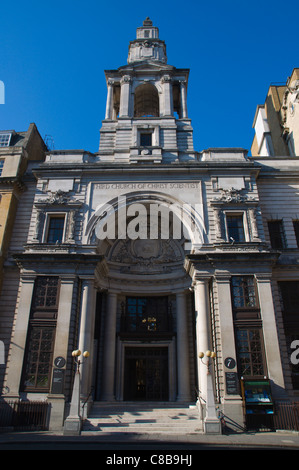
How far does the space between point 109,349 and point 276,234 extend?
46.0ft

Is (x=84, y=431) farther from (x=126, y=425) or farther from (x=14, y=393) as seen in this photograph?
(x=14, y=393)

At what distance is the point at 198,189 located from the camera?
23.0 m

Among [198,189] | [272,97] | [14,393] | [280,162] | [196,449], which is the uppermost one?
[272,97]

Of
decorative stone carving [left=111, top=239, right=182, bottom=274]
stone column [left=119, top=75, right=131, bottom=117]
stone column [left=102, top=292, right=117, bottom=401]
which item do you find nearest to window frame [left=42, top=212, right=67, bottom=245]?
decorative stone carving [left=111, top=239, right=182, bottom=274]

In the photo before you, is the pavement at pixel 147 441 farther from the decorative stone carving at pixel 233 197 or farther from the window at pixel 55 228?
the decorative stone carving at pixel 233 197

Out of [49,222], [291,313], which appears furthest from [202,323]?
[49,222]

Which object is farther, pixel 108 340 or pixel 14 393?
pixel 108 340

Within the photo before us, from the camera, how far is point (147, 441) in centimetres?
1328

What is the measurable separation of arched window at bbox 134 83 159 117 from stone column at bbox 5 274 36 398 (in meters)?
19.6

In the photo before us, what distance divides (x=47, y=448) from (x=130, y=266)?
14.3 m

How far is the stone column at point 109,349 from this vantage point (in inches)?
857

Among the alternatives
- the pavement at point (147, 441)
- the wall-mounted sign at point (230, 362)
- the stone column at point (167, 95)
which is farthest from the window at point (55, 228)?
the wall-mounted sign at point (230, 362)

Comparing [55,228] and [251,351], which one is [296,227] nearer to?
[251,351]

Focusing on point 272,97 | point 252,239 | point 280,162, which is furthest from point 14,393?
point 272,97
